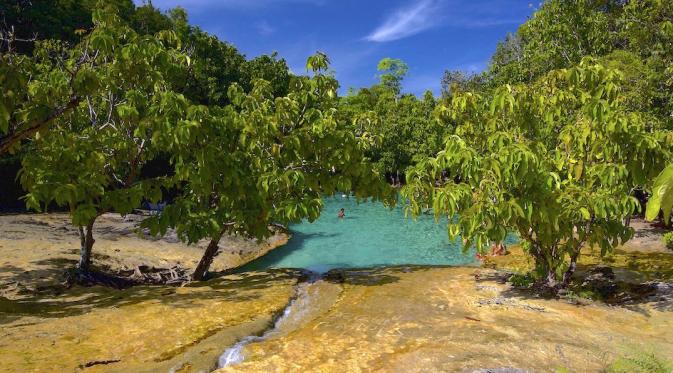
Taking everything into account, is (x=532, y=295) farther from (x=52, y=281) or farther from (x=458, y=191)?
(x=52, y=281)

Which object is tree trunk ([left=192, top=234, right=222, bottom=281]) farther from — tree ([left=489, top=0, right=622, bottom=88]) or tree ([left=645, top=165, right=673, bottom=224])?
tree ([left=489, top=0, right=622, bottom=88])

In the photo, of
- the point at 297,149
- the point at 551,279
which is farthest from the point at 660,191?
the point at 297,149

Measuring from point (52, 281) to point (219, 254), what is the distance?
7644mm

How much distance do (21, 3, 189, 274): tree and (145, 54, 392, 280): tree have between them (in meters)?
0.92

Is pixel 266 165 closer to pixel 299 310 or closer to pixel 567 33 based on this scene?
pixel 299 310

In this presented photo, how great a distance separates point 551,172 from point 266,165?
22.9ft

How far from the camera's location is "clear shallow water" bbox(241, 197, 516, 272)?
66.2 ft

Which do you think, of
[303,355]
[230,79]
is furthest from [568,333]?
[230,79]

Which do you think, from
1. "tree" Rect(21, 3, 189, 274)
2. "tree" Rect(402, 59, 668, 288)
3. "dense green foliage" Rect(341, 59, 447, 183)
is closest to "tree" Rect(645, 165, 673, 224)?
"tree" Rect(402, 59, 668, 288)

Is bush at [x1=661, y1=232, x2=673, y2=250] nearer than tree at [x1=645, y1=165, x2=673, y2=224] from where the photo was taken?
No

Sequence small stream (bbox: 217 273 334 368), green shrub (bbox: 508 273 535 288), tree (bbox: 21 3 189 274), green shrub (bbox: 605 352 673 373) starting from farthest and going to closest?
green shrub (bbox: 508 273 535 288), tree (bbox: 21 3 189 274), small stream (bbox: 217 273 334 368), green shrub (bbox: 605 352 673 373)

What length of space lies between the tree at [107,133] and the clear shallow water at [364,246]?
25.1 ft

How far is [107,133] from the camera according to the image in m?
12.8

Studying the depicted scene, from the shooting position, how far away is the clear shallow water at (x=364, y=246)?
66.2 ft
